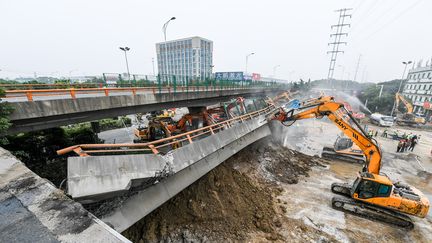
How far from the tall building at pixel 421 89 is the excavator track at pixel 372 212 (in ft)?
146

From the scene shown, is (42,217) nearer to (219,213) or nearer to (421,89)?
(219,213)

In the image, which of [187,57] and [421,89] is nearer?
[421,89]

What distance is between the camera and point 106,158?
4520 millimetres

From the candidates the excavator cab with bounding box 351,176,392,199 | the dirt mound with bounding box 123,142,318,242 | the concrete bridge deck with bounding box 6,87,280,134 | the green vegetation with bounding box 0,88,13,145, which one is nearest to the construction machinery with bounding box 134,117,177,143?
the concrete bridge deck with bounding box 6,87,280,134

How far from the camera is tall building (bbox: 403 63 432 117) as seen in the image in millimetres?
37725

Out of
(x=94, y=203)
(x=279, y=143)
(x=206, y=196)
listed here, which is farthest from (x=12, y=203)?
(x=279, y=143)

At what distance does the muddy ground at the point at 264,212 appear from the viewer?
22.2 feet

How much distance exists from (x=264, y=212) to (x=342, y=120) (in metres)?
6.62

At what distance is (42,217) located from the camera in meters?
2.32

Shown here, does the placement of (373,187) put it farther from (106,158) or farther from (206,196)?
(106,158)

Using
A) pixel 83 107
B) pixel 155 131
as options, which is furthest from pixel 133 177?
pixel 155 131

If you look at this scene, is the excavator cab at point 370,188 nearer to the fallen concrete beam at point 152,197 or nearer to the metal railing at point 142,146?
the metal railing at point 142,146

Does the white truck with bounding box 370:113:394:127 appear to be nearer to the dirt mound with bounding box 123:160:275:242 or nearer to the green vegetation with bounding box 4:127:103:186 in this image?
the dirt mound with bounding box 123:160:275:242

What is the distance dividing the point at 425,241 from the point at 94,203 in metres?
12.8
